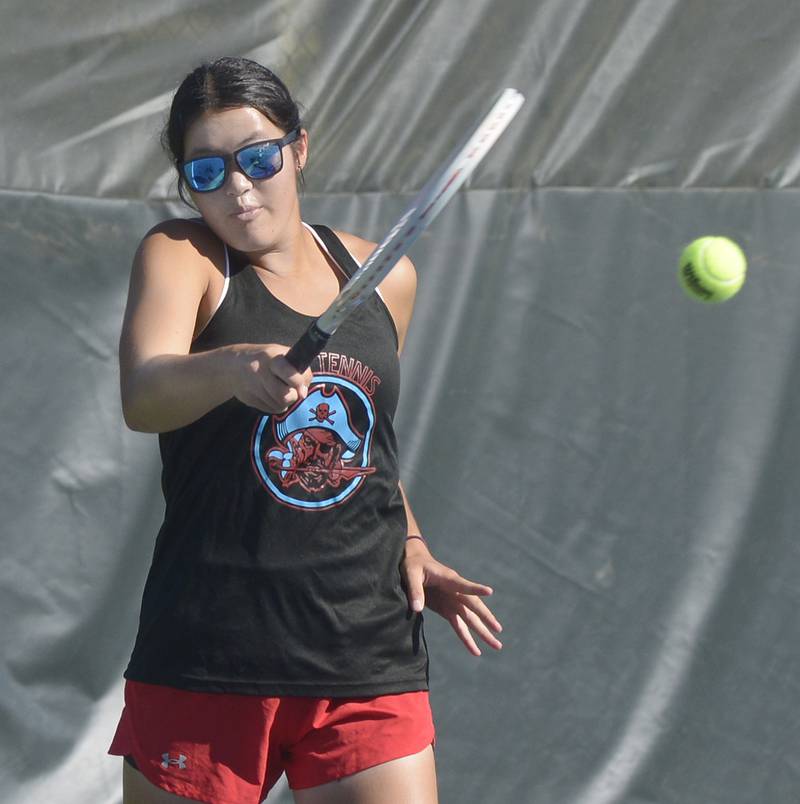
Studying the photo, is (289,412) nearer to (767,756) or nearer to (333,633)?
(333,633)

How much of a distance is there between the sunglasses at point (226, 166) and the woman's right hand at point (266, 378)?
0.43 metres

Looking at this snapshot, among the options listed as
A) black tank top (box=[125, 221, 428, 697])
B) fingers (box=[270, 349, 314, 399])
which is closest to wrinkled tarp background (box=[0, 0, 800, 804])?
black tank top (box=[125, 221, 428, 697])

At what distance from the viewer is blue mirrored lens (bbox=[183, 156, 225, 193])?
6.66ft

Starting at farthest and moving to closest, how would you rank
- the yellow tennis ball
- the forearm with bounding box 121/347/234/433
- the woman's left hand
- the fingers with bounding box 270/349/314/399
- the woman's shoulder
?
the yellow tennis ball < the woman's left hand < the woman's shoulder < the forearm with bounding box 121/347/234/433 < the fingers with bounding box 270/349/314/399

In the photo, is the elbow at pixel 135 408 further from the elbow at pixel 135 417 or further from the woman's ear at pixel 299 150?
the woman's ear at pixel 299 150

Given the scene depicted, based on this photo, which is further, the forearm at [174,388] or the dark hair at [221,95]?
the dark hair at [221,95]

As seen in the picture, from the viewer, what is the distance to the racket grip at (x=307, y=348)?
5.38 ft

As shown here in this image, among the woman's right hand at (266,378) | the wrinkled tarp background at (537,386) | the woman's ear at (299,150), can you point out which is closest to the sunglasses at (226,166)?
the woman's ear at (299,150)

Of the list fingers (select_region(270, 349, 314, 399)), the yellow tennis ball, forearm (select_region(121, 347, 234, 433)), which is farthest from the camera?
the yellow tennis ball

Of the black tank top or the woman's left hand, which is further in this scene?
the woman's left hand

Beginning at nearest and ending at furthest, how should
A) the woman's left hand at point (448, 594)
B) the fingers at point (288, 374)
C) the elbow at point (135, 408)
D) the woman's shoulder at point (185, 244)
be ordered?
the fingers at point (288, 374)
the elbow at point (135, 408)
the woman's shoulder at point (185, 244)
the woman's left hand at point (448, 594)

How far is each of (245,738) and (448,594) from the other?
441 mm

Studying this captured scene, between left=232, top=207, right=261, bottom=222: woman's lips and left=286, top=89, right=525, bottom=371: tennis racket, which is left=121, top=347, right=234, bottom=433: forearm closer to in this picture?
left=286, top=89, right=525, bottom=371: tennis racket

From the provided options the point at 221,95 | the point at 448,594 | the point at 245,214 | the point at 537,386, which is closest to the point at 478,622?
the point at 448,594
